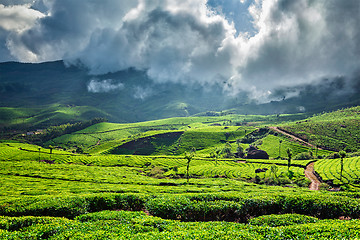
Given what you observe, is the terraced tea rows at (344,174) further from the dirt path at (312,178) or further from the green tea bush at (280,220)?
the green tea bush at (280,220)

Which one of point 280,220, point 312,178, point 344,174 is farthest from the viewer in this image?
point 312,178

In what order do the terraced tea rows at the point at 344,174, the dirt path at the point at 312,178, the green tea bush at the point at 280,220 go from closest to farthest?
the green tea bush at the point at 280,220
the terraced tea rows at the point at 344,174
the dirt path at the point at 312,178

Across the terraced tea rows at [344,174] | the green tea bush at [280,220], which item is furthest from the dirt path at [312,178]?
the green tea bush at [280,220]

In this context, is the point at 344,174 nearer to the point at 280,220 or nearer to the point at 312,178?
the point at 312,178

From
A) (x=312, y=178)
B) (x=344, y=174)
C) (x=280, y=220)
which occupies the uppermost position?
(x=280, y=220)

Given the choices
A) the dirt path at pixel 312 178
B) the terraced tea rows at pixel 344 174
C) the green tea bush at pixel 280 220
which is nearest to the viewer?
the green tea bush at pixel 280 220

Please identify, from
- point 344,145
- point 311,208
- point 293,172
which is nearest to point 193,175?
point 293,172

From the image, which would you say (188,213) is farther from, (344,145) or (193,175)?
(344,145)

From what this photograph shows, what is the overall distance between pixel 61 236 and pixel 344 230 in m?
28.7

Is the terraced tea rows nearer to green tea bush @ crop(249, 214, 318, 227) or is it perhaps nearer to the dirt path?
the dirt path

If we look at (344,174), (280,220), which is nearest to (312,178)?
(344,174)

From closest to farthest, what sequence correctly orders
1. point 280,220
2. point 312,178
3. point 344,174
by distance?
point 280,220, point 344,174, point 312,178

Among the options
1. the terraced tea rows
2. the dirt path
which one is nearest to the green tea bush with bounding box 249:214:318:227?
the dirt path

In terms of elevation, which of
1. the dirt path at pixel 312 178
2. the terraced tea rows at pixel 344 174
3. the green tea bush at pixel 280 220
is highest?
the green tea bush at pixel 280 220
